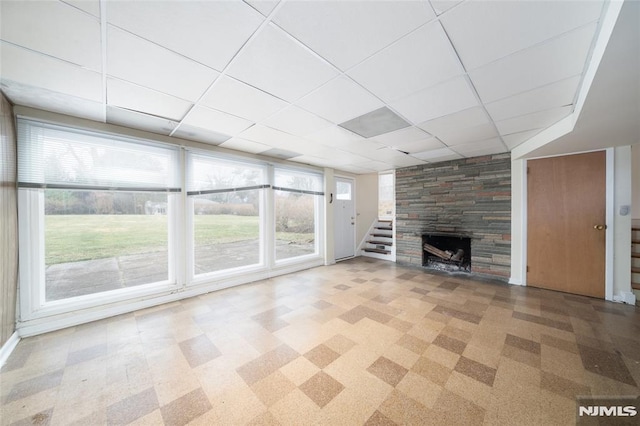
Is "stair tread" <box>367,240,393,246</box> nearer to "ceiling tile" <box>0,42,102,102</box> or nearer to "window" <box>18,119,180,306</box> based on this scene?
"window" <box>18,119,180,306</box>

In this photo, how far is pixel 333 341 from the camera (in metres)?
2.30

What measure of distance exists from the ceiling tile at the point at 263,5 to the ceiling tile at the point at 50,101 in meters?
2.24

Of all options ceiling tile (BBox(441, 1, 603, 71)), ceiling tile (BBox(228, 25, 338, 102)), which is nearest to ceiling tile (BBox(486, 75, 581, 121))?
ceiling tile (BBox(441, 1, 603, 71))

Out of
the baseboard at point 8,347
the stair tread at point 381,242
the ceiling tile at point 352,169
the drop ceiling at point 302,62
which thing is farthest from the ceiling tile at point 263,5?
the stair tread at point 381,242

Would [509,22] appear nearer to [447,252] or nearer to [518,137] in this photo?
[518,137]

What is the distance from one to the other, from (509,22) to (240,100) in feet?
7.12

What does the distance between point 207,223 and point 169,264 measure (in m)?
0.84

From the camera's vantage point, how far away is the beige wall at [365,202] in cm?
671

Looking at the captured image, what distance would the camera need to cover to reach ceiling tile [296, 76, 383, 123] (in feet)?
6.57

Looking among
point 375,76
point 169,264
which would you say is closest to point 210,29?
point 375,76

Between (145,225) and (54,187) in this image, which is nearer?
(54,187)

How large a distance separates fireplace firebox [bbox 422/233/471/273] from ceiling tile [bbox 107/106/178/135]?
540cm

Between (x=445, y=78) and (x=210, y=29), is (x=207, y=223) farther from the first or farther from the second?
(x=445, y=78)

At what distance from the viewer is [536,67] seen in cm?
171
